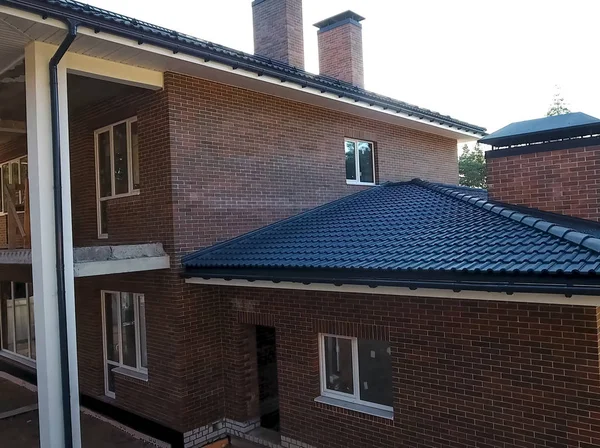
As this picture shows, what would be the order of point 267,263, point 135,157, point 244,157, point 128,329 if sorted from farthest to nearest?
point 128,329 < point 244,157 < point 135,157 < point 267,263

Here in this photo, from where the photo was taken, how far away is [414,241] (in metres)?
6.24

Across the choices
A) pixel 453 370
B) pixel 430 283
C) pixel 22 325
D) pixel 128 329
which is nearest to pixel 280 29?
pixel 128 329

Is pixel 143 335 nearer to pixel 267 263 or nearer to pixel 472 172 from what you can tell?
pixel 267 263

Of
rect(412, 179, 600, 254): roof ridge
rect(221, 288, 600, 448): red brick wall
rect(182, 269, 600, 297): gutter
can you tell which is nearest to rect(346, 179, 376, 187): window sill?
rect(412, 179, 600, 254): roof ridge

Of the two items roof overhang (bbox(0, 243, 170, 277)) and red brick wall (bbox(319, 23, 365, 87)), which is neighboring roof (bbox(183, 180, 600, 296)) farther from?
red brick wall (bbox(319, 23, 365, 87))

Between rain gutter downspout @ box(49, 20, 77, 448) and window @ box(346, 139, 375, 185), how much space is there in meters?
6.67

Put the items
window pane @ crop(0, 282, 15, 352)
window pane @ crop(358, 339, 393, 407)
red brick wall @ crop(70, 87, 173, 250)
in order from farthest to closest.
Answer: window pane @ crop(0, 282, 15, 352) < red brick wall @ crop(70, 87, 173, 250) < window pane @ crop(358, 339, 393, 407)

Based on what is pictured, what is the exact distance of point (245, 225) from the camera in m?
8.84

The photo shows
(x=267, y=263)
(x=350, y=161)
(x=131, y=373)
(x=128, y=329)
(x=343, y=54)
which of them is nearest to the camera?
(x=267, y=263)

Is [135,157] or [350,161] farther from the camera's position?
[350,161]

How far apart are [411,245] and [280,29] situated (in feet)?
27.1

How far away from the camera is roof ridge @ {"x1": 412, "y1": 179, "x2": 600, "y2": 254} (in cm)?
479

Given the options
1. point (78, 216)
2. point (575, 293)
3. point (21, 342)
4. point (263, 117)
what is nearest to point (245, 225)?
point (263, 117)

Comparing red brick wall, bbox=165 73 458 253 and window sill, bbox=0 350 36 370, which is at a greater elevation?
red brick wall, bbox=165 73 458 253
